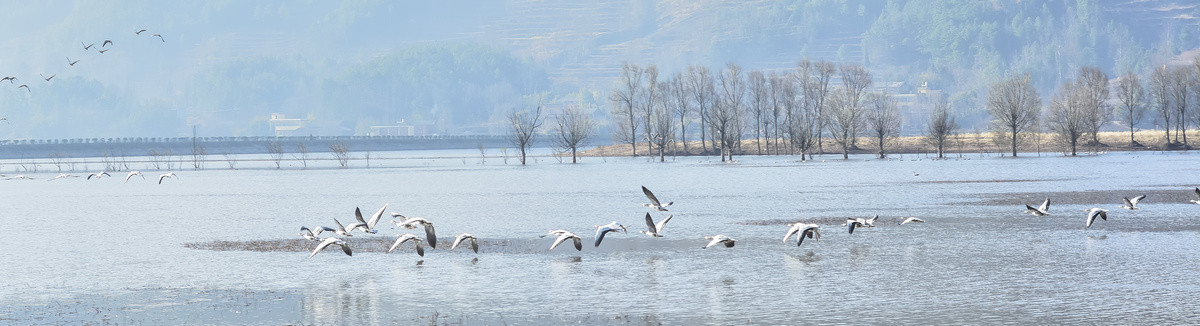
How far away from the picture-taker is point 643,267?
109 feet

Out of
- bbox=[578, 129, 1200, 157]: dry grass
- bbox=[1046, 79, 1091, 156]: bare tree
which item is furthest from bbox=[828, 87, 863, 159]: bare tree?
bbox=[1046, 79, 1091, 156]: bare tree

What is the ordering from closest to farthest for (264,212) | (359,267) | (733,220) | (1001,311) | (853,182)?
(1001,311), (359,267), (733,220), (264,212), (853,182)

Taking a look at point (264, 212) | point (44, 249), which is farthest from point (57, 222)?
point (44, 249)

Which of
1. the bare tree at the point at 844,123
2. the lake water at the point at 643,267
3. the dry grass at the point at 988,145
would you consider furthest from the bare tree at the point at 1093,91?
the lake water at the point at 643,267

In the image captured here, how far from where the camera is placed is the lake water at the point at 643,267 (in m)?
25.5

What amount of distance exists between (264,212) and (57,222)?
9467mm

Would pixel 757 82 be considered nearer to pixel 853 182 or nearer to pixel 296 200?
pixel 853 182

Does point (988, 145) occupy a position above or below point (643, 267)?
above

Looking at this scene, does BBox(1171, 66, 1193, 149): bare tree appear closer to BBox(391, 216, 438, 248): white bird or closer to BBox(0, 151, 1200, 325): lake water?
BBox(0, 151, 1200, 325): lake water

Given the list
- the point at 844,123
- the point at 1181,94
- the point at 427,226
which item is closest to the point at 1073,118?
the point at 844,123

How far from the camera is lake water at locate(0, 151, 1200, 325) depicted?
83.6 ft

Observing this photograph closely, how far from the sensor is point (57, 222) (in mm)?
55312

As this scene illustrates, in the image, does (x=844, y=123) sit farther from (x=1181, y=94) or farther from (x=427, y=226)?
(x=427, y=226)

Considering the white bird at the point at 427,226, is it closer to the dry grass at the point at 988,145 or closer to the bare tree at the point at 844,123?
the bare tree at the point at 844,123
